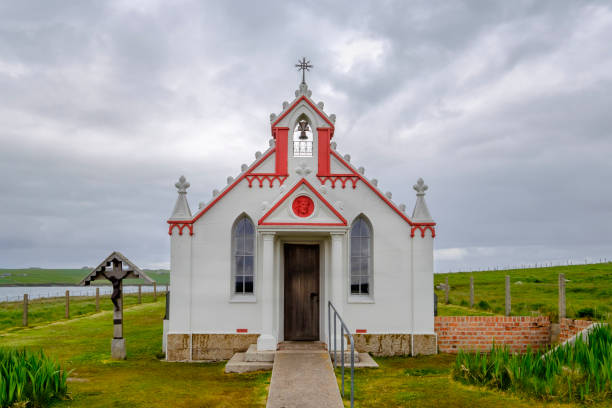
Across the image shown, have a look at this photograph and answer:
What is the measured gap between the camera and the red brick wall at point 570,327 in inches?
490

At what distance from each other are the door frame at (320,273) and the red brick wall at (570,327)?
6419 mm

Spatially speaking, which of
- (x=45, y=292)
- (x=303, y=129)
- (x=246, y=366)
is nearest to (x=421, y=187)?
(x=303, y=129)

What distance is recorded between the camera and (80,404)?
8.81m

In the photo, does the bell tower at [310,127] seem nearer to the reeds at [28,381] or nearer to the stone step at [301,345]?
the stone step at [301,345]

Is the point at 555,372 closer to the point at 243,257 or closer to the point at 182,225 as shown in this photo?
the point at 243,257

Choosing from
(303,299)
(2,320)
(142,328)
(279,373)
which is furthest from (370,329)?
(2,320)

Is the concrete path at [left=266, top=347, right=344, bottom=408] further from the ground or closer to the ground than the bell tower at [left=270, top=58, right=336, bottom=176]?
closer to the ground

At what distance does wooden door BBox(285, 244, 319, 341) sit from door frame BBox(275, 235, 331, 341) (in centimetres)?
12

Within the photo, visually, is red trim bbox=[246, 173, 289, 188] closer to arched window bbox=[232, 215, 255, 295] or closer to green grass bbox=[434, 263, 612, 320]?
arched window bbox=[232, 215, 255, 295]

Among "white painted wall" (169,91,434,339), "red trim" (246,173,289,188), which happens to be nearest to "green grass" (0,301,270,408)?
"white painted wall" (169,91,434,339)

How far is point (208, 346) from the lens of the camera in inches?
516

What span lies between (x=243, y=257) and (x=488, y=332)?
23.6 ft

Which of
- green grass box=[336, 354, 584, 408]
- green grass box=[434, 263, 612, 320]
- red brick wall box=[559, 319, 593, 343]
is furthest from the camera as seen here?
green grass box=[434, 263, 612, 320]

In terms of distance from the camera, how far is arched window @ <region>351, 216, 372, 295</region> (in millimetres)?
13711
